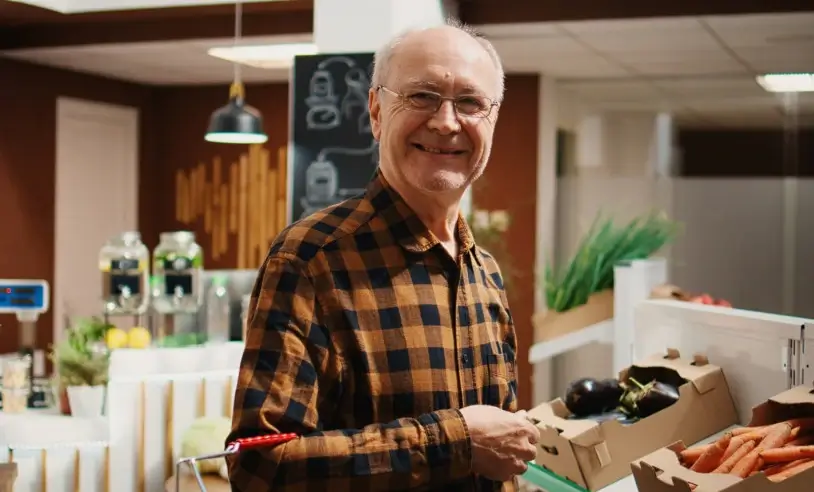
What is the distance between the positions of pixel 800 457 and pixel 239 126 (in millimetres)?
3467

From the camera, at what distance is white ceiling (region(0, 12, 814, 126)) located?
488cm

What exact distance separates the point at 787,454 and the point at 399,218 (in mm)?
876

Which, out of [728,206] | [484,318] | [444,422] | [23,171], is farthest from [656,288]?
[23,171]

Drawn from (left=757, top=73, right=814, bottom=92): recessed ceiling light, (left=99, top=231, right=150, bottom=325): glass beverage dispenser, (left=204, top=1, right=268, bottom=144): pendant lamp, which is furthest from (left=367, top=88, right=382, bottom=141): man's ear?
(left=757, top=73, right=814, bottom=92): recessed ceiling light

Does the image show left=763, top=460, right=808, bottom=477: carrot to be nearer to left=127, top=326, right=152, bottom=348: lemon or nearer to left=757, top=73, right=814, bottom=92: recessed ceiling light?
left=127, top=326, right=152, bottom=348: lemon

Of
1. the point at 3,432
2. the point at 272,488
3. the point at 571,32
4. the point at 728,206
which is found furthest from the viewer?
the point at 728,206

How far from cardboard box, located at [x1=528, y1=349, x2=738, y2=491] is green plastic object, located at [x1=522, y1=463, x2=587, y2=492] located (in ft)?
0.05

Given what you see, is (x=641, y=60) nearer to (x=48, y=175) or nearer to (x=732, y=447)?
(x=48, y=175)

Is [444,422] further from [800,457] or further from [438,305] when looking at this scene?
[800,457]

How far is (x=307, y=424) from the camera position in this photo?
124 centimetres

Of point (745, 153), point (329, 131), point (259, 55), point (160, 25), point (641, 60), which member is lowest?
point (329, 131)

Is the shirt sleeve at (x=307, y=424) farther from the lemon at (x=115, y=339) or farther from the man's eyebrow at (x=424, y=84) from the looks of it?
the lemon at (x=115, y=339)

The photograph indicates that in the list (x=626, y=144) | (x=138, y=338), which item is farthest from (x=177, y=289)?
(x=626, y=144)

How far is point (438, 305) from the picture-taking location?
1.40m
